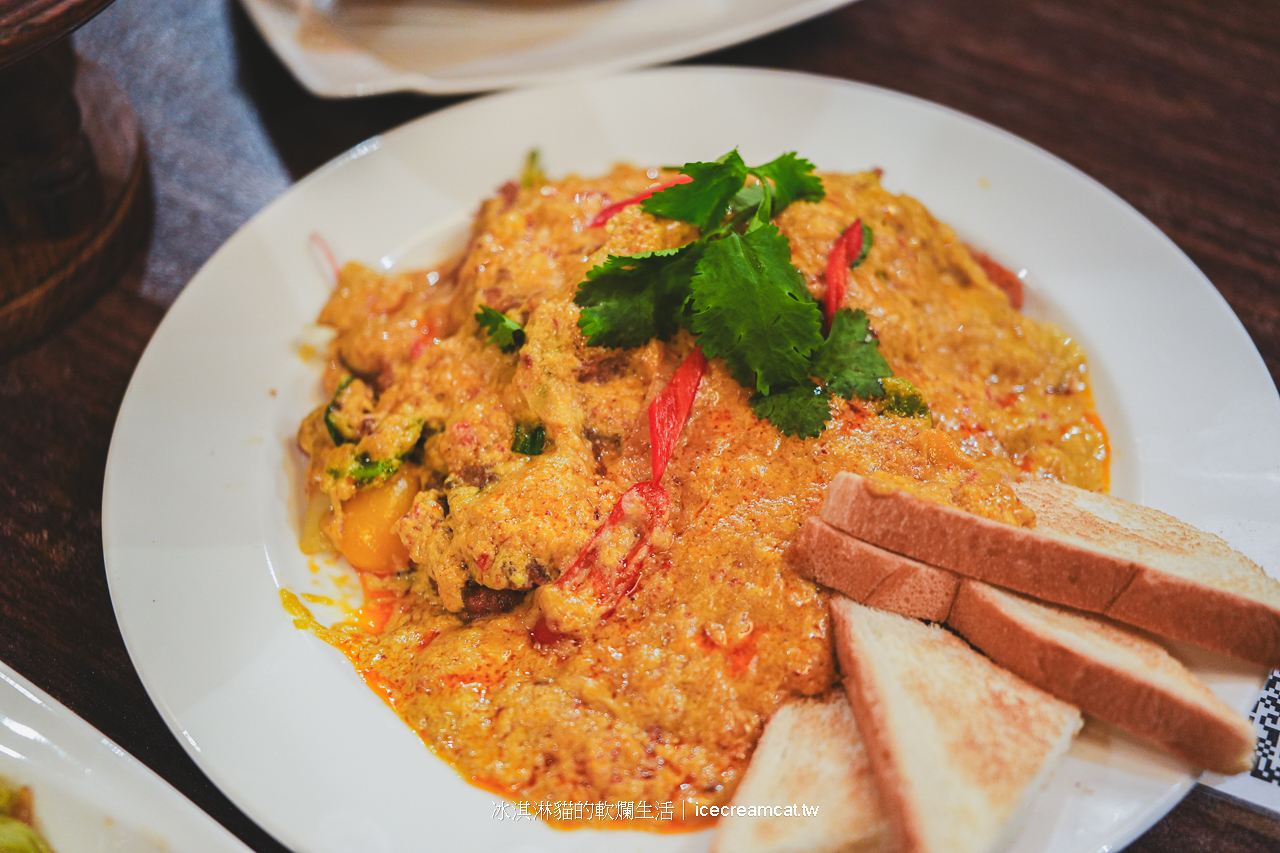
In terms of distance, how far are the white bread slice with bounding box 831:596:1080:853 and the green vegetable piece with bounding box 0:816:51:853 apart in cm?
220

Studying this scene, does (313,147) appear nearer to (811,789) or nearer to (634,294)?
(634,294)

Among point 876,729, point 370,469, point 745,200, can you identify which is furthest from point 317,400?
point 876,729

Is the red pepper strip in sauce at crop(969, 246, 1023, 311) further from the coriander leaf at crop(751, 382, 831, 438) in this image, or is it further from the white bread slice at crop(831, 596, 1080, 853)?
the white bread slice at crop(831, 596, 1080, 853)

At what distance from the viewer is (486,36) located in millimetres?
4461

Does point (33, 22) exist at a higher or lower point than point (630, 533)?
higher

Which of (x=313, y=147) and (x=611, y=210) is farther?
(x=313, y=147)

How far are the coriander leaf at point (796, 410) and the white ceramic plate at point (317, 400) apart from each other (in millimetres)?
1187

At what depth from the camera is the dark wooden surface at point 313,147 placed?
274cm

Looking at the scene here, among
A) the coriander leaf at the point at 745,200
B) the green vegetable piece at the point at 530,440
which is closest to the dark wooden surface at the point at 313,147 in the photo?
the green vegetable piece at the point at 530,440

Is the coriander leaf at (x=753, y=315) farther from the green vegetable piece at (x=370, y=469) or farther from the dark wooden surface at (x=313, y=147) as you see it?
the dark wooden surface at (x=313, y=147)

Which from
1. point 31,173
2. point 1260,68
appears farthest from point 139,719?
point 1260,68

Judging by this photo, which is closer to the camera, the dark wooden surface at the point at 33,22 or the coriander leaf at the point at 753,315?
the dark wooden surface at the point at 33,22

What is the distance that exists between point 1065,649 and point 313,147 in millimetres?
4082

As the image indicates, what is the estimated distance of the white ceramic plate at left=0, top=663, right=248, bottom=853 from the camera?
2109 millimetres
